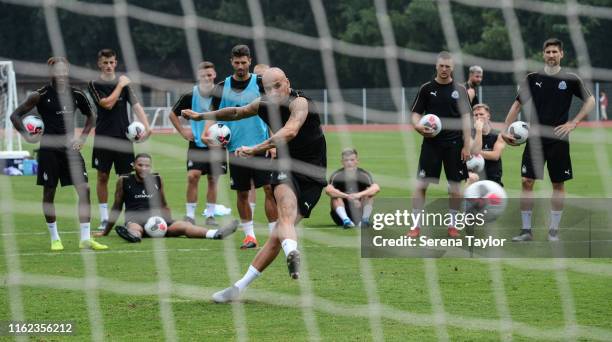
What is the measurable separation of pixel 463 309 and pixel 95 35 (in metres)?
20.8

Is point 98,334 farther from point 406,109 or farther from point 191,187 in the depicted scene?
point 406,109

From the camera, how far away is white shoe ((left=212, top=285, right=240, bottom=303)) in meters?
7.27

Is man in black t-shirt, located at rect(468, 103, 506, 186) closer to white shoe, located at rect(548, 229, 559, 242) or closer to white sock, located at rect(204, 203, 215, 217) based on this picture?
white shoe, located at rect(548, 229, 559, 242)

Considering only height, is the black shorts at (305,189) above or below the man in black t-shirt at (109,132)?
below

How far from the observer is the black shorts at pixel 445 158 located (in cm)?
1048

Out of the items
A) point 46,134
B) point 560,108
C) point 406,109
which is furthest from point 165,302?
point 406,109

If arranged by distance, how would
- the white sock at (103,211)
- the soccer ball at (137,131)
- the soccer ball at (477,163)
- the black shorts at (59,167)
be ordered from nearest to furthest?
the black shorts at (59,167), the soccer ball at (137,131), the white sock at (103,211), the soccer ball at (477,163)

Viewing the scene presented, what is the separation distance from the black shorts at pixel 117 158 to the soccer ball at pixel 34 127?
161 centimetres

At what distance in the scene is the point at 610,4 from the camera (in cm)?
2412

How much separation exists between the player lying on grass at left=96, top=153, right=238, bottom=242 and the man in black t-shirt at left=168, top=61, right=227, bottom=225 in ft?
1.88

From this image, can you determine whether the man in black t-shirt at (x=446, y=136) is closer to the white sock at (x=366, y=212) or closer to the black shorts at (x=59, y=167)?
the white sock at (x=366, y=212)

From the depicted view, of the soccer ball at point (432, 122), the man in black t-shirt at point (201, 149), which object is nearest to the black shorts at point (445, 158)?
the soccer ball at point (432, 122)

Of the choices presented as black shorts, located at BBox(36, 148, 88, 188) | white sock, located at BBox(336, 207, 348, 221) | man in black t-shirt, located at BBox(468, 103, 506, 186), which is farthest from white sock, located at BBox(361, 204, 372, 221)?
black shorts, located at BBox(36, 148, 88, 188)

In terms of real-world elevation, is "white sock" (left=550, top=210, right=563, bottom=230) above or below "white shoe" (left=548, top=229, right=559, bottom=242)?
above
